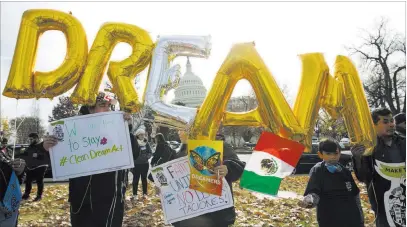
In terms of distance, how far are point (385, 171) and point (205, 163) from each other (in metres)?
1.57

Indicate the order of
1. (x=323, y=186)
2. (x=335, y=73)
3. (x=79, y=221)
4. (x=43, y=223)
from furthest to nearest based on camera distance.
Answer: (x=43, y=223) → (x=323, y=186) → (x=335, y=73) → (x=79, y=221)

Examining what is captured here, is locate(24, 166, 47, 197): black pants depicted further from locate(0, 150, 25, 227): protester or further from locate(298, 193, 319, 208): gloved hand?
locate(298, 193, 319, 208): gloved hand

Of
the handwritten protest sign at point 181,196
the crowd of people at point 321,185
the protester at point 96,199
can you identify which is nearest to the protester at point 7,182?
the crowd of people at point 321,185

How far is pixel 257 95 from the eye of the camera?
2934 millimetres

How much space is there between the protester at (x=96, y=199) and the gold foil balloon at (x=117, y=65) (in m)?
0.23

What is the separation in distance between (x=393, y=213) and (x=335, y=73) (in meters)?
1.28

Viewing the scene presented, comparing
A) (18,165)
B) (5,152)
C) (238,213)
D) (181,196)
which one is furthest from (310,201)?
(238,213)

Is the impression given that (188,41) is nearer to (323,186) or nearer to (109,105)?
(109,105)

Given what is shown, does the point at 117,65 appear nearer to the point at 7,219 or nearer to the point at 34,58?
the point at 34,58

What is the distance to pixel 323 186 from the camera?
10.6ft

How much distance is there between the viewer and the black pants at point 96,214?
9.05ft

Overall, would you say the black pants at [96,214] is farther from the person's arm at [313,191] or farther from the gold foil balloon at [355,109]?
the gold foil balloon at [355,109]

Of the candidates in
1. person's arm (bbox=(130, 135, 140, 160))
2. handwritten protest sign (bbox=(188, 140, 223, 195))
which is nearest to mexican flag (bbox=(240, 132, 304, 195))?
handwritten protest sign (bbox=(188, 140, 223, 195))

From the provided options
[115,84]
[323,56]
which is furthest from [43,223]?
[323,56]
